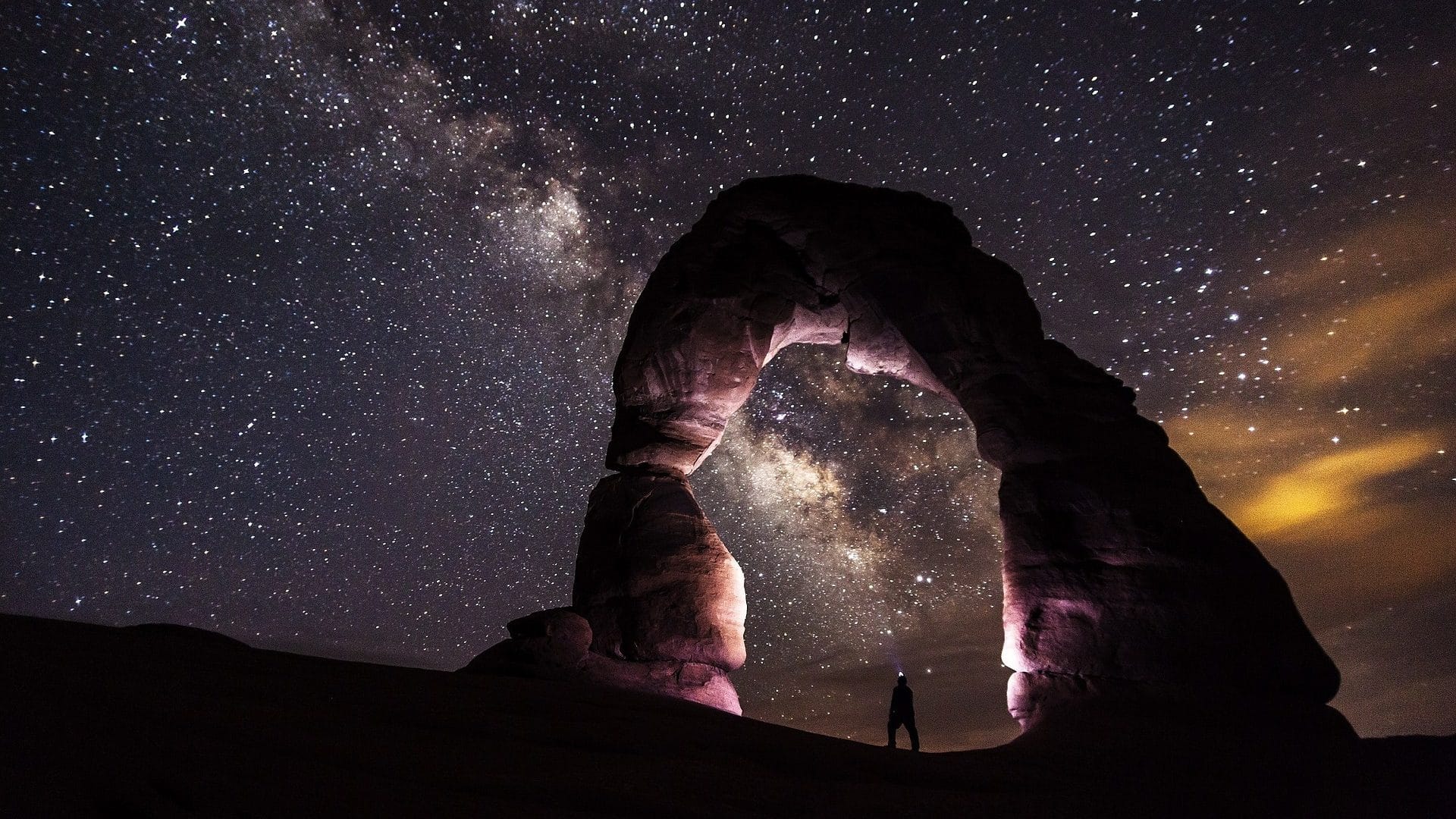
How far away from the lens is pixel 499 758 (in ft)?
13.6

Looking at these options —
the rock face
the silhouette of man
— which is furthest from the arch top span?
the silhouette of man

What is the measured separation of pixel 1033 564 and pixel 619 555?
6968 millimetres

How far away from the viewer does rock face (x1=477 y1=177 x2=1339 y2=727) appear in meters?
9.22

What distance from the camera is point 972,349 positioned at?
12.2m

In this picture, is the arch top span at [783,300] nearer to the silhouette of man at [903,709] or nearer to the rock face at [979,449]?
the rock face at [979,449]

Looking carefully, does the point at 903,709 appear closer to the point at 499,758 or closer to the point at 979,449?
the point at 979,449

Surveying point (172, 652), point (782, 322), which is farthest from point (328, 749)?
point (782, 322)

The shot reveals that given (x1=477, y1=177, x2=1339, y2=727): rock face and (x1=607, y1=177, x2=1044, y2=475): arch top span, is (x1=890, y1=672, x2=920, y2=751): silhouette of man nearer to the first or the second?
(x1=477, y1=177, x2=1339, y2=727): rock face

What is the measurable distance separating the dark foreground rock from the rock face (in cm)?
136

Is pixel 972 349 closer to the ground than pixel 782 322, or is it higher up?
closer to the ground

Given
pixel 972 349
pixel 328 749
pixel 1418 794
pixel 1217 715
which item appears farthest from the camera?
pixel 972 349

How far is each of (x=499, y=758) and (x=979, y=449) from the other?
951 cm

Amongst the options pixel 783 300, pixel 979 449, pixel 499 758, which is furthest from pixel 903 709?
pixel 499 758

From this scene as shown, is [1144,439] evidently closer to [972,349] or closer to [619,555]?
[972,349]
